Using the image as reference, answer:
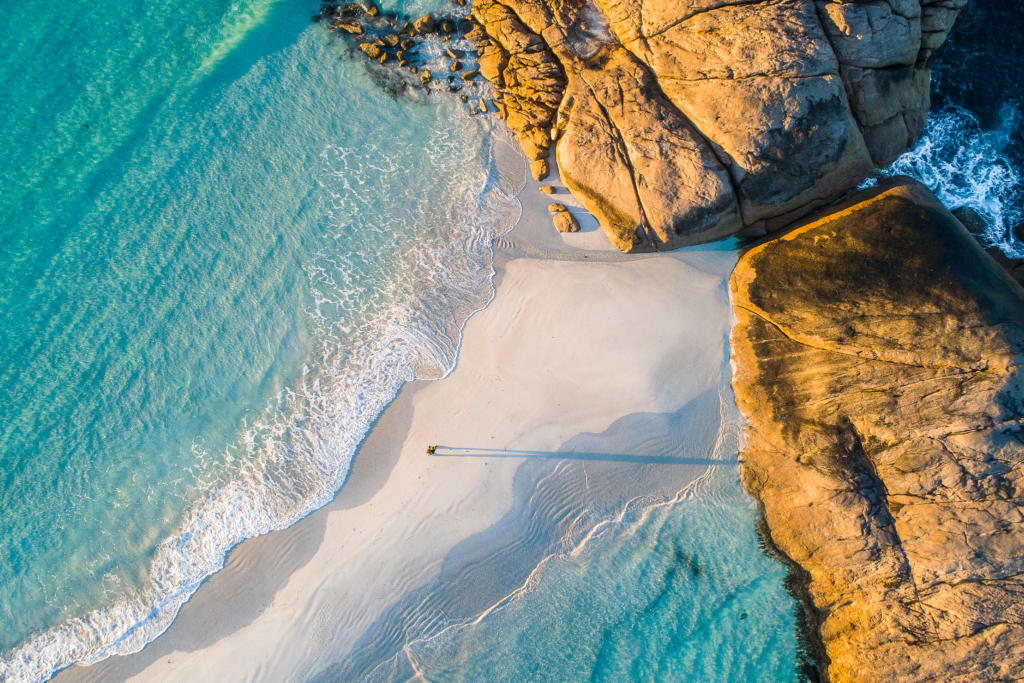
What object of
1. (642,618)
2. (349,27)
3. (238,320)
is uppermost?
(349,27)

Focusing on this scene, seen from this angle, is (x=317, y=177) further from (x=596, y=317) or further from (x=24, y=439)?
(x=24, y=439)

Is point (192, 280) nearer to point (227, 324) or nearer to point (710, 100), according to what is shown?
point (227, 324)

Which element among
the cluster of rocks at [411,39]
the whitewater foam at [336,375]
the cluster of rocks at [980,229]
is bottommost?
the cluster of rocks at [980,229]

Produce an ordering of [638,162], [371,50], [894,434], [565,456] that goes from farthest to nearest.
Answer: [371,50], [565,456], [638,162], [894,434]

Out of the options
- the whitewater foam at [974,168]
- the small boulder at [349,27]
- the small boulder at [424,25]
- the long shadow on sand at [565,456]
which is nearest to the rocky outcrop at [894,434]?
the long shadow on sand at [565,456]

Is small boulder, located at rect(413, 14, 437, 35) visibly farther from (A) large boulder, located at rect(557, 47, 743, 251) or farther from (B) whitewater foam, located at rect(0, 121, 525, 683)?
(A) large boulder, located at rect(557, 47, 743, 251)

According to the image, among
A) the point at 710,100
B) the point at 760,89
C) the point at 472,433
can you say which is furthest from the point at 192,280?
the point at 760,89

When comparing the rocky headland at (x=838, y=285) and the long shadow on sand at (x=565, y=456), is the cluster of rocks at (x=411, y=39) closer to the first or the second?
the rocky headland at (x=838, y=285)
